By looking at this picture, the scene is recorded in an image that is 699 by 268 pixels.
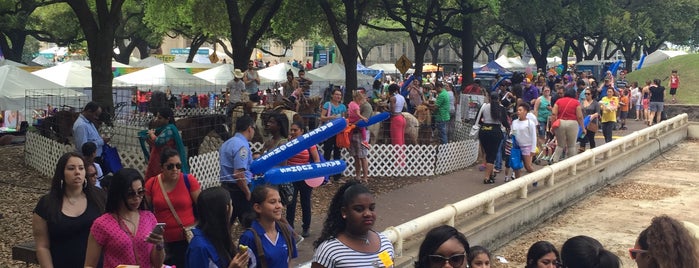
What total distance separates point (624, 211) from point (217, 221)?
918cm

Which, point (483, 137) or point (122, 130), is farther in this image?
point (122, 130)

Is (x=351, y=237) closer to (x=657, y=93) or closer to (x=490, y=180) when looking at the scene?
(x=490, y=180)

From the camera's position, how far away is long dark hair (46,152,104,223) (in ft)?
16.0

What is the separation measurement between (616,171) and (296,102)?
22.2 ft

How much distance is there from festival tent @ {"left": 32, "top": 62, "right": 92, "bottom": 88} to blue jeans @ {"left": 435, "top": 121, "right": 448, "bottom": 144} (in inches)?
638

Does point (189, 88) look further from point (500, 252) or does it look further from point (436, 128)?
point (500, 252)

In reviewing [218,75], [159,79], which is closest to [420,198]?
[159,79]

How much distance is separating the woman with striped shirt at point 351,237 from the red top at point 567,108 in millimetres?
10649

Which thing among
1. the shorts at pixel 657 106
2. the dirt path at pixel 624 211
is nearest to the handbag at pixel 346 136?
the dirt path at pixel 624 211

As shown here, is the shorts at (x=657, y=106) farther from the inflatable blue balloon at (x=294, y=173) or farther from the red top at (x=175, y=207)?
the red top at (x=175, y=207)

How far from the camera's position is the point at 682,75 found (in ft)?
125

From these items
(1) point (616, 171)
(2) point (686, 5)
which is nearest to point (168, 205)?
(1) point (616, 171)

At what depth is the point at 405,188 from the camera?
1319 centimetres

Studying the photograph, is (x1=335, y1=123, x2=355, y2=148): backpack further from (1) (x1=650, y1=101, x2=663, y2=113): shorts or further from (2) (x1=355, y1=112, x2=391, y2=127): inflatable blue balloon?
(1) (x1=650, y1=101, x2=663, y2=113): shorts
